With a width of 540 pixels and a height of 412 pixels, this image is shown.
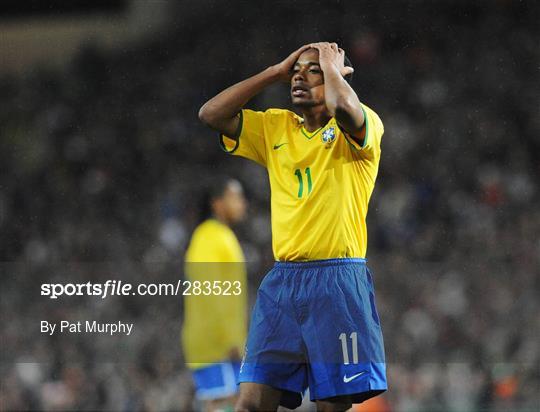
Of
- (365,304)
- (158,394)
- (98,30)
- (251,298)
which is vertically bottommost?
(365,304)

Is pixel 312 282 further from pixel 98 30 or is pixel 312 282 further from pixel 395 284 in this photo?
pixel 98 30

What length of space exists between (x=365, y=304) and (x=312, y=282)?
0.73ft

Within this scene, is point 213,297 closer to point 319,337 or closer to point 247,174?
point 319,337

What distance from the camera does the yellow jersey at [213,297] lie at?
6438mm

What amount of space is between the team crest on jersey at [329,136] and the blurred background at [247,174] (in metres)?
3.89

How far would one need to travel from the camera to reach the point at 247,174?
11180 millimetres

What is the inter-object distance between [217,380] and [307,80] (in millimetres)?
2920

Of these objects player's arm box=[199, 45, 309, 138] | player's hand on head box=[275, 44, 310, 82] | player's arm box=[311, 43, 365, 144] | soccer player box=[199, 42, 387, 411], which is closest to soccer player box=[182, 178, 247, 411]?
player's arm box=[199, 45, 309, 138]

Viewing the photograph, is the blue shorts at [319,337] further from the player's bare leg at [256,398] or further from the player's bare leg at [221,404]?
the player's bare leg at [221,404]

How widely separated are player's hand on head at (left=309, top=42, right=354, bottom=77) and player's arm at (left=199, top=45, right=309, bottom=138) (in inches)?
3.1

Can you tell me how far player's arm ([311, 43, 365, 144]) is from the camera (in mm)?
3924

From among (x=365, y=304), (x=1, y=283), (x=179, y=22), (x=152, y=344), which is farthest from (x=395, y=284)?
(x=179, y=22)

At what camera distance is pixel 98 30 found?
1317 centimetres

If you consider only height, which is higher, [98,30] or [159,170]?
[98,30]
